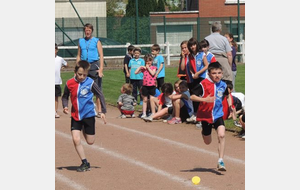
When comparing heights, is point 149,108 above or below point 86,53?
below

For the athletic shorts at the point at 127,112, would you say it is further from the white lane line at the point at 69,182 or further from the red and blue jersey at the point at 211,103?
the white lane line at the point at 69,182

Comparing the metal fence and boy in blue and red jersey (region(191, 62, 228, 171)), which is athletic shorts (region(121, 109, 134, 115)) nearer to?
boy in blue and red jersey (region(191, 62, 228, 171))

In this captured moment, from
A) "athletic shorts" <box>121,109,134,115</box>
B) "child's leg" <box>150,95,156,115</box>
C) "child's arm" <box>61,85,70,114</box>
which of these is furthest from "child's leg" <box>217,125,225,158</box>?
"athletic shorts" <box>121,109,134,115</box>

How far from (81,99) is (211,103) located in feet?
6.39

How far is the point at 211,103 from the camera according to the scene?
9.54m

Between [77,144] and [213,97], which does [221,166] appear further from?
[77,144]

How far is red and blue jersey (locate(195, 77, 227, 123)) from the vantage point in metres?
9.45

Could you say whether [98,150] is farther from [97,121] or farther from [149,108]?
[149,108]

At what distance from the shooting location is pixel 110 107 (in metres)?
18.5

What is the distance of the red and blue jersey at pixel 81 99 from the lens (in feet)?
31.6

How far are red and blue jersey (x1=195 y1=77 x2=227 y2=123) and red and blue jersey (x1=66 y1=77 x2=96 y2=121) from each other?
167 cm

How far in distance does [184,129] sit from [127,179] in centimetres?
506

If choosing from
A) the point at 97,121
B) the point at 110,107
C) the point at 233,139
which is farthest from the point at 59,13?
the point at 233,139

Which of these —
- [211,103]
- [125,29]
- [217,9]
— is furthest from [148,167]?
[217,9]
